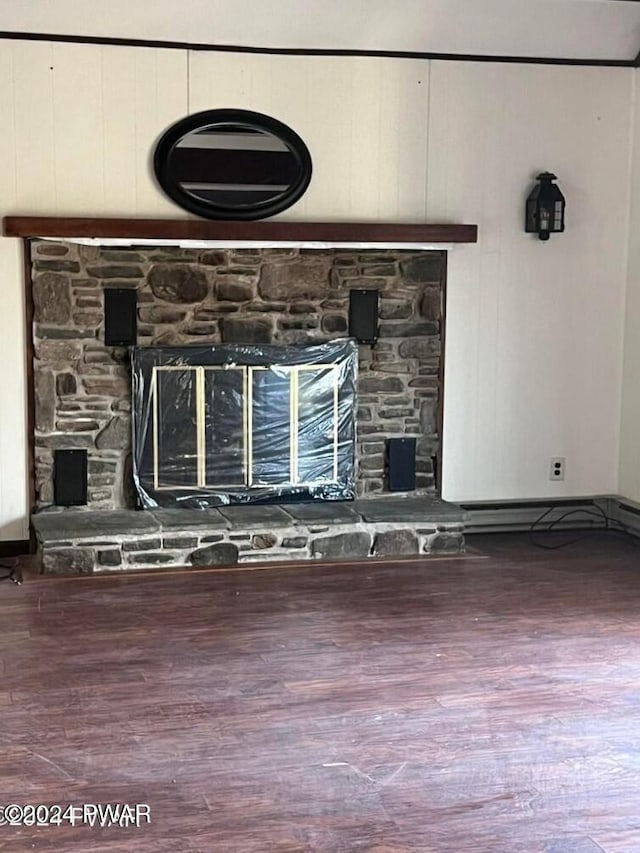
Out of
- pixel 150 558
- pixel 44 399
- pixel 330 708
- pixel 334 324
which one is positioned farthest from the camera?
pixel 334 324

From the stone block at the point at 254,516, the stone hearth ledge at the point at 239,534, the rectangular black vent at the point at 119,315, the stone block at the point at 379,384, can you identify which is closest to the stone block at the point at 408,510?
the stone hearth ledge at the point at 239,534

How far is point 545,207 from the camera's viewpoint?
6152 millimetres

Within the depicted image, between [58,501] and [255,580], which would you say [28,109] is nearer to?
[58,501]

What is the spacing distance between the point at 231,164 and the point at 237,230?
344mm

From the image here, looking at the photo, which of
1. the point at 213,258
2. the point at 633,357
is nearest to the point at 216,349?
the point at 213,258

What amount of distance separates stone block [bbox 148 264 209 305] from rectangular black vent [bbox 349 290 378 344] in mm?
800

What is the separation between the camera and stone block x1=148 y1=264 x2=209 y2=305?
19.0 ft

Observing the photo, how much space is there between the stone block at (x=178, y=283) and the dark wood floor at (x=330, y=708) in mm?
1466

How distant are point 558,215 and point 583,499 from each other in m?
1.67

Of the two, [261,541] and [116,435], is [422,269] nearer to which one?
[261,541]

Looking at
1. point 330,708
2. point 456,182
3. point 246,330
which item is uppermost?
point 456,182

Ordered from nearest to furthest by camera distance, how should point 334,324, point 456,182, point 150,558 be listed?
point 150,558
point 334,324
point 456,182

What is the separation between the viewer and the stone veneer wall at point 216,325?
570cm

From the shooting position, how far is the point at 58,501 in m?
5.77
